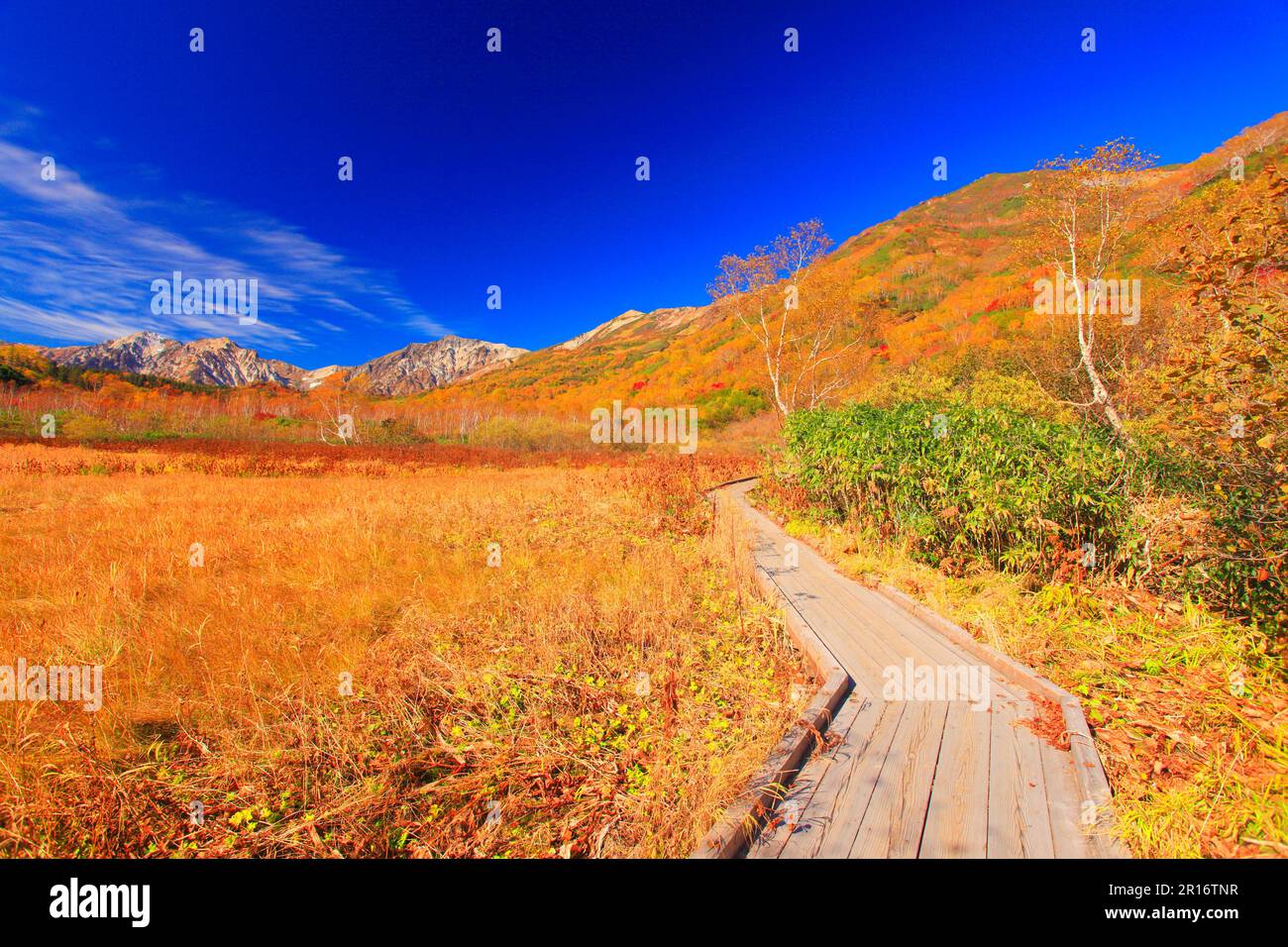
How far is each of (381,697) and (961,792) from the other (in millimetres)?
3949

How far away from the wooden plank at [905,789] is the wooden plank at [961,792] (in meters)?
0.04

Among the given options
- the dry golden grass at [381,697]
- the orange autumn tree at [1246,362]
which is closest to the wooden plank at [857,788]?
the dry golden grass at [381,697]

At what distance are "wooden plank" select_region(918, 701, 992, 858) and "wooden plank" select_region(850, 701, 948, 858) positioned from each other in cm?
4

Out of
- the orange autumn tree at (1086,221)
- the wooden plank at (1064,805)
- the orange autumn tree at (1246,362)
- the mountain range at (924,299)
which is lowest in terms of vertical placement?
the wooden plank at (1064,805)

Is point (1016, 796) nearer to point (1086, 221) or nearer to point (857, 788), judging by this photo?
point (857, 788)

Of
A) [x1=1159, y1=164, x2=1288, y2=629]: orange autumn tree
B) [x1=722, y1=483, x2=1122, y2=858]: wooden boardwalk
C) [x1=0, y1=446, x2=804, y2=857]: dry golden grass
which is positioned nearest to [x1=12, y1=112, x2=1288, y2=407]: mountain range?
[x1=1159, y1=164, x2=1288, y2=629]: orange autumn tree

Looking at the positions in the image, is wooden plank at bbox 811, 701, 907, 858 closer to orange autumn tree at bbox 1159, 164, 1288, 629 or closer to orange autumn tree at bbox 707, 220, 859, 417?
orange autumn tree at bbox 1159, 164, 1288, 629

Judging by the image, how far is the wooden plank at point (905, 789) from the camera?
2.35 metres

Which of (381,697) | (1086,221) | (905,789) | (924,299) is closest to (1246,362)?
(905,789)

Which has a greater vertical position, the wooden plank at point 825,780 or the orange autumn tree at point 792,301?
the orange autumn tree at point 792,301

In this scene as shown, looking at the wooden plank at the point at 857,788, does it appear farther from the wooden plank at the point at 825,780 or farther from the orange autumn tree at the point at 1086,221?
the orange autumn tree at the point at 1086,221

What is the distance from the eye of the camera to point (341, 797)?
2922 millimetres
